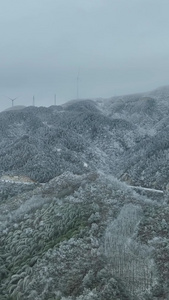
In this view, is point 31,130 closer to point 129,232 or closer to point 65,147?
point 65,147

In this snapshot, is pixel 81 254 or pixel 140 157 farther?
pixel 140 157

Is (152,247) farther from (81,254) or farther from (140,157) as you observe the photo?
(140,157)

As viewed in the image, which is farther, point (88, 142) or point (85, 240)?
point (88, 142)

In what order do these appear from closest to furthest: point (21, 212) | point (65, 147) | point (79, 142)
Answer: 1. point (21, 212)
2. point (65, 147)
3. point (79, 142)

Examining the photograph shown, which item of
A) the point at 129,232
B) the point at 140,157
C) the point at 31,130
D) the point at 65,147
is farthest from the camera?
the point at 31,130

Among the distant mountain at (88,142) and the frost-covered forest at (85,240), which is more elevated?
the frost-covered forest at (85,240)

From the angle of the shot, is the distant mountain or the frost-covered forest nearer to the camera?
the frost-covered forest

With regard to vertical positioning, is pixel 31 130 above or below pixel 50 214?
below

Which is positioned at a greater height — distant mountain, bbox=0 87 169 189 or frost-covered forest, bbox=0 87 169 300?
frost-covered forest, bbox=0 87 169 300

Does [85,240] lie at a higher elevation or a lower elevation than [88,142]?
higher

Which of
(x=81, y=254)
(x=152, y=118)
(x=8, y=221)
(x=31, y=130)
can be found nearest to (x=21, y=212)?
(x=8, y=221)

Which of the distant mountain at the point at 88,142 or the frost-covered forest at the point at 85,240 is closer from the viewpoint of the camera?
the frost-covered forest at the point at 85,240
